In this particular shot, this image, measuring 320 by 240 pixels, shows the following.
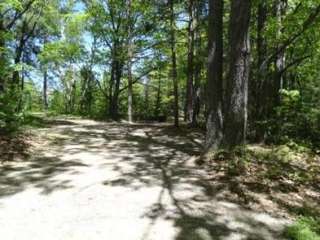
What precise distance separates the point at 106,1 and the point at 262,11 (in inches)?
556

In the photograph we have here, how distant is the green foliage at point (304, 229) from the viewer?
4.50 m

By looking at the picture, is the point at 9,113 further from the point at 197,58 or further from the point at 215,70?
the point at 197,58

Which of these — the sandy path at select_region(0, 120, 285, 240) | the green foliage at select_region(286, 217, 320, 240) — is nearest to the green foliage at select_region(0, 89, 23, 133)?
the sandy path at select_region(0, 120, 285, 240)

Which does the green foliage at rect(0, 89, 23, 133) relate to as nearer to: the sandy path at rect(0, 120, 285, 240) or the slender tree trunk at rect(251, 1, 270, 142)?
the sandy path at rect(0, 120, 285, 240)

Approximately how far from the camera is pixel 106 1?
78.1 feet

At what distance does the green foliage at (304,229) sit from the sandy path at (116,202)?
18 centimetres

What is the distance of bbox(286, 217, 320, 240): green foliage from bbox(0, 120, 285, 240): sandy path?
18 centimetres

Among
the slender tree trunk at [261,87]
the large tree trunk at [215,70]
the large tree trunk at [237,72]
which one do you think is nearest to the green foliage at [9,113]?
the large tree trunk at [215,70]

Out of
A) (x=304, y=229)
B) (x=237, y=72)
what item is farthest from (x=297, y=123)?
(x=304, y=229)

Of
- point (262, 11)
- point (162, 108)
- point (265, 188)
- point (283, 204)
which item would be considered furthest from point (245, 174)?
point (162, 108)

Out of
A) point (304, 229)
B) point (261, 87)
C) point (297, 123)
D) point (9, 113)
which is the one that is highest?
point (261, 87)

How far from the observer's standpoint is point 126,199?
18.4 feet

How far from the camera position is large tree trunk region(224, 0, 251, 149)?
7.60 m

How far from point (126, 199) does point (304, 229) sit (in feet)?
7.97
